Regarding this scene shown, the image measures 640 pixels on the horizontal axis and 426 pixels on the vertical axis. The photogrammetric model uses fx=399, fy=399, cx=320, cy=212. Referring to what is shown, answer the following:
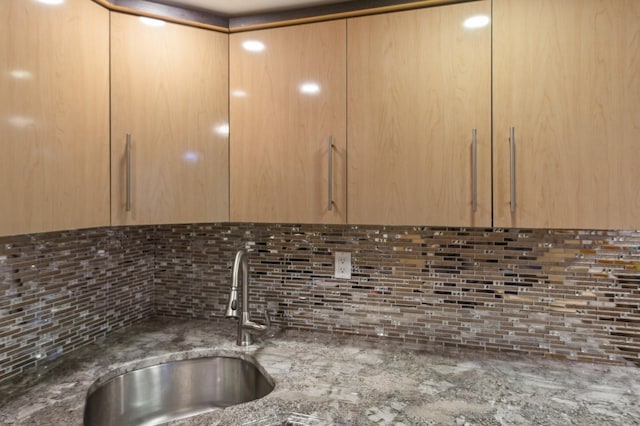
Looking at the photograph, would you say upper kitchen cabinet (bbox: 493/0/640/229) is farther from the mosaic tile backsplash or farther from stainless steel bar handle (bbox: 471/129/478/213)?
the mosaic tile backsplash

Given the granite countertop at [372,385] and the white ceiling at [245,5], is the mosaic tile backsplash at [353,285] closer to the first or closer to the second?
the granite countertop at [372,385]

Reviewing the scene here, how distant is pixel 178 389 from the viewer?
155 centimetres

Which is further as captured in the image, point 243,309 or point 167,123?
point 243,309

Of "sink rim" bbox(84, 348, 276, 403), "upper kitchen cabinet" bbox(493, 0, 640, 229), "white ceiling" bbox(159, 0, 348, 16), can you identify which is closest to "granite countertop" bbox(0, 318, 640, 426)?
"sink rim" bbox(84, 348, 276, 403)

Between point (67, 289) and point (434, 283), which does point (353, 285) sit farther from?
point (67, 289)

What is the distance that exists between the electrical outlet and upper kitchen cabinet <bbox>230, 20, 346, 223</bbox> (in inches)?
13.6

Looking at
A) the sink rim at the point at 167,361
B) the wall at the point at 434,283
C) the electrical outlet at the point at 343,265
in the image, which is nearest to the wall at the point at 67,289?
the wall at the point at 434,283

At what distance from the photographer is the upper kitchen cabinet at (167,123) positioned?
4.53ft

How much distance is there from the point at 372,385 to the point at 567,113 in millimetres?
1037

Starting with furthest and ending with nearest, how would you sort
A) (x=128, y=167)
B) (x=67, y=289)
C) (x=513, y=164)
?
(x=67, y=289)
(x=128, y=167)
(x=513, y=164)

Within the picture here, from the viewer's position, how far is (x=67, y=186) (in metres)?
1.18

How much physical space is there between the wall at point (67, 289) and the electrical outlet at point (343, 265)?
96cm

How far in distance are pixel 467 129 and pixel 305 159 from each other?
0.56 m

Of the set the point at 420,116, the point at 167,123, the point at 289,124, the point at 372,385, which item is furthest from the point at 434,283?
the point at 167,123
